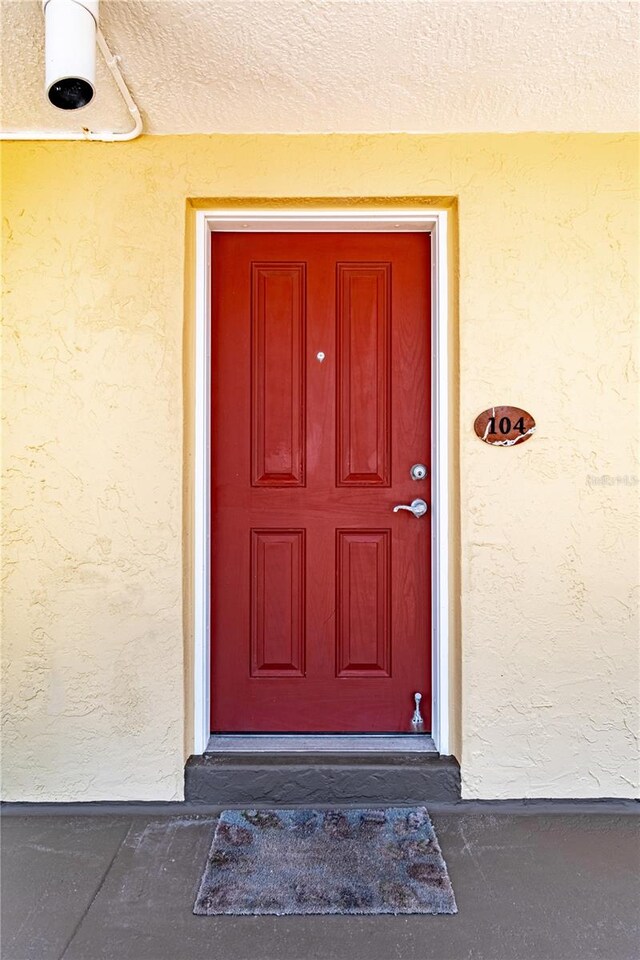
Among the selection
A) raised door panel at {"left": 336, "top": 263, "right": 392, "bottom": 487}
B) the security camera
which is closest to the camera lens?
the security camera

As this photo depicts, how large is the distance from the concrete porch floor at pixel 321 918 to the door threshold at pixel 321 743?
10.3 inches

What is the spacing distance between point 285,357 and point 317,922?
2.15m

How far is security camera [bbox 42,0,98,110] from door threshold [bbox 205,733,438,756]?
100 inches

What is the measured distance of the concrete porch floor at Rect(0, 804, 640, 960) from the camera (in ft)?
6.15

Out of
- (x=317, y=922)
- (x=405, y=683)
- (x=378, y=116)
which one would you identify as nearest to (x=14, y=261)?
(x=378, y=116)

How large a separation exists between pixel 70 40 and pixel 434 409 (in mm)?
1856

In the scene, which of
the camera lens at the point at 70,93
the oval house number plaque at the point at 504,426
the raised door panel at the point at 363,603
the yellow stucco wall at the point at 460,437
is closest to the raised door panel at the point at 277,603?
the raised door panel at the point at 363,603

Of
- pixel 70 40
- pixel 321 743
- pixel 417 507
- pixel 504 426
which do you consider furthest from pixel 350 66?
pixel 321 743

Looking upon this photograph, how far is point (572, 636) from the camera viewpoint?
2605mm

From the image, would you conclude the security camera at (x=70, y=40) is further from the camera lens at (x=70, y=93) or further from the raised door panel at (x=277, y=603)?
the raised door panel at (x=277, y=603)

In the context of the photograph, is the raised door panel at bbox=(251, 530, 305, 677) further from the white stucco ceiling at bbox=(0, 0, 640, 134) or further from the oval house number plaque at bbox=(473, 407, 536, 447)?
the white stucco ceiling at bbox=(0, 0, 640, 134)

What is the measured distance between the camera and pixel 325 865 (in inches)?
87.0

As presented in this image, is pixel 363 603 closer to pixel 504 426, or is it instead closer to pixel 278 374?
pixel 504 426

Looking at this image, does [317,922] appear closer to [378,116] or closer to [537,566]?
[537,566]
